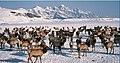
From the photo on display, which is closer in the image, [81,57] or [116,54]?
[81,57]

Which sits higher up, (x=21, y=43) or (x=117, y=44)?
(x=21, y=43)

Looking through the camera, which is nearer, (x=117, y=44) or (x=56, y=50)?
(x=56, y=50)

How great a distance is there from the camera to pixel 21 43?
21.1 metres

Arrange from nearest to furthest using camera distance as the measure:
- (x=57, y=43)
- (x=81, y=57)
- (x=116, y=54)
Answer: (x=81, y=57) → (x=116, y=54) → (x=57, y=43)

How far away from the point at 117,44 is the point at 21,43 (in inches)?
330

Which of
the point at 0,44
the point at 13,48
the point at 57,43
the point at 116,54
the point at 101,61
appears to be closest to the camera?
the point at 101,61

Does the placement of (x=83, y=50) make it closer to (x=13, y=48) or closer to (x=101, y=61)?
(x=101, y=61)

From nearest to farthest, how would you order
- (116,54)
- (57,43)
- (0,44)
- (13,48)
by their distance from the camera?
(116,54) < (57,43) < (13,48) < (0,44)

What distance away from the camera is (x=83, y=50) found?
1978 cm

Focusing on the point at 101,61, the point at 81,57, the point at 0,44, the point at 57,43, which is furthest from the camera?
the point at 0,44

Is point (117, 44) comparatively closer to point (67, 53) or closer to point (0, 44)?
point (67, 53)

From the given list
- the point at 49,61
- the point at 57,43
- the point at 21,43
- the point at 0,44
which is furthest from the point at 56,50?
the point at 0,44

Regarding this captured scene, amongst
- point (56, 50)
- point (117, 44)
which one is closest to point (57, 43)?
point (56, 50)

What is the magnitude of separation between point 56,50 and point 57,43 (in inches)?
28.5
